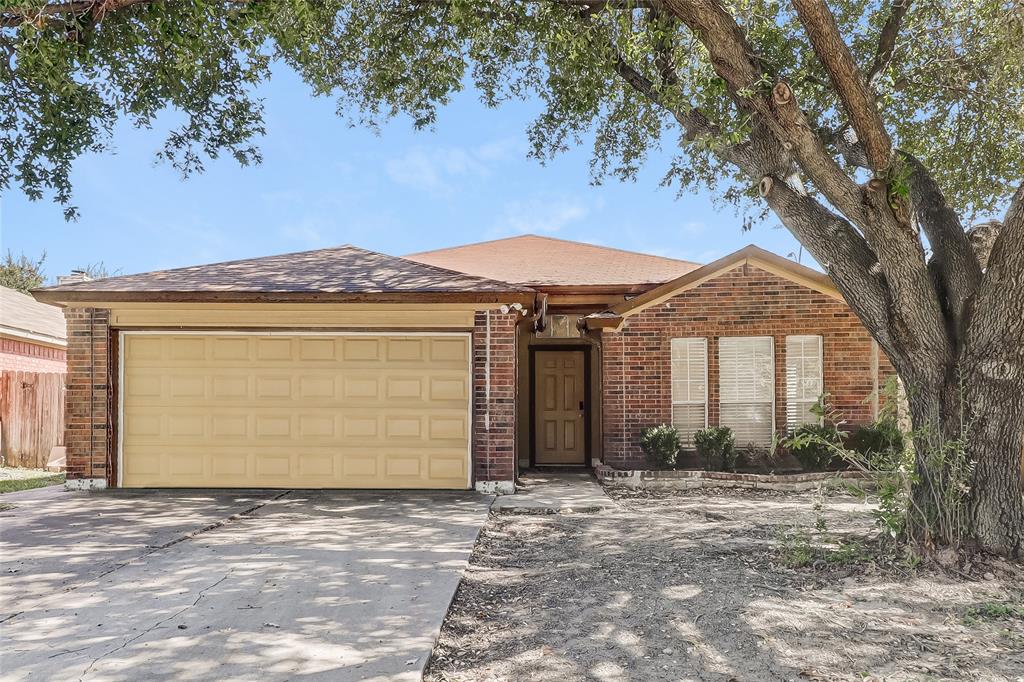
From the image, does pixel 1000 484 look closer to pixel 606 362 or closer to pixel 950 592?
pixel 950 592

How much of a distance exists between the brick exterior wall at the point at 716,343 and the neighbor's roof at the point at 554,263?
126cm

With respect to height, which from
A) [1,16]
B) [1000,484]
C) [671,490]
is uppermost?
[1,16]

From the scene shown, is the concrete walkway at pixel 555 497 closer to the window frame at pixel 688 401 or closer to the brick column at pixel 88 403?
the window frame at pixel 688 401

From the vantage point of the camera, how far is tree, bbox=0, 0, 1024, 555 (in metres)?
5.73

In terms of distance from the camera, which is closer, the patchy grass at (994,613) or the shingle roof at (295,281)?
the patchy grass at (994,613)

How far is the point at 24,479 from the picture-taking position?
42.6 ft

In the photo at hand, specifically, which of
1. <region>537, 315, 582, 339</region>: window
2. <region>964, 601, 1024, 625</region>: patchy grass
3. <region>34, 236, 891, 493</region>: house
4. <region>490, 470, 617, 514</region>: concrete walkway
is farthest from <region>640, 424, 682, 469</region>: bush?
<region>964, 601, 1024, 625</region>: patchy grass

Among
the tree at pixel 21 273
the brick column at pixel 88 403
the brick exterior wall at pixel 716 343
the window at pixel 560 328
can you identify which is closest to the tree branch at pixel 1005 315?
the brick exterior wall at pixel 716 343

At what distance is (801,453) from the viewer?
36.0ft

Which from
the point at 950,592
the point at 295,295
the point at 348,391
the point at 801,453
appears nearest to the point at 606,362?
the point at 801,453

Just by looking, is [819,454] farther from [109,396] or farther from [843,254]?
[109,396]

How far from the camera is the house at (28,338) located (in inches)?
669

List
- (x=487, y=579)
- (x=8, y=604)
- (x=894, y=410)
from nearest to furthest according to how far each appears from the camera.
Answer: (x=8, y=604) → (x=487, y=579) → (x=894, y=410)

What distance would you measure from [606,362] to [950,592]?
6.77m
